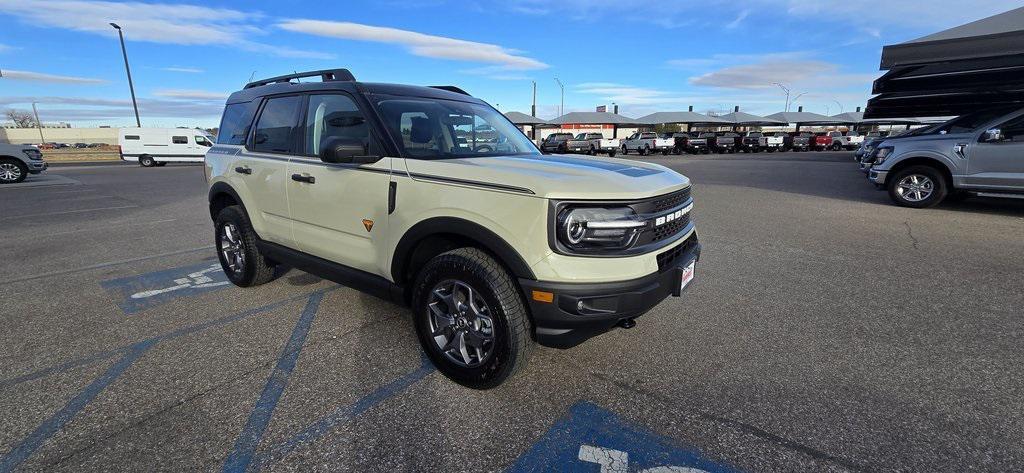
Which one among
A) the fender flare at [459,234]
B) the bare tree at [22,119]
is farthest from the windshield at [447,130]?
the bare tree at [22,119]

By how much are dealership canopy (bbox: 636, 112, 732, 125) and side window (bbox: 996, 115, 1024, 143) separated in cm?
4480

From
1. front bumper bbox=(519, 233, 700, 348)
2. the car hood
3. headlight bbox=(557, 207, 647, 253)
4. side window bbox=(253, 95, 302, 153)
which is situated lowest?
front bumper bbox=(519, 233, 700, 348)

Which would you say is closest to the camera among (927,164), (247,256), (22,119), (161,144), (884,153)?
(247,256)

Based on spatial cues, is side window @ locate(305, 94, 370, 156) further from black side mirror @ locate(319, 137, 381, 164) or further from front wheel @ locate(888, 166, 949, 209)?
front wheel @ locate(888, 166, 949, 209)

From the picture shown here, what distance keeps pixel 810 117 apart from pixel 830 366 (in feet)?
204

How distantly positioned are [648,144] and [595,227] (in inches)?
1358

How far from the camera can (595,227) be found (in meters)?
2.35

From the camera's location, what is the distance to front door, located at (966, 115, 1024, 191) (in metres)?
7.29

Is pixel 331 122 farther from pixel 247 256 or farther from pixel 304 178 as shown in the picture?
pixel 247 256

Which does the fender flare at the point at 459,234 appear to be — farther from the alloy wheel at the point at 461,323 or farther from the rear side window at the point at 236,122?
the rear side window at the point at 236,122

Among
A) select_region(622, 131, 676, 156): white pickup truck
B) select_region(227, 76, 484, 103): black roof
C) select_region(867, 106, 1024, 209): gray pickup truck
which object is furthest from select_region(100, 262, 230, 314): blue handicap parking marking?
select_region(622, 131, 676, 156): white pickup truck

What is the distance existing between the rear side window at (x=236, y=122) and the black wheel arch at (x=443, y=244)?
2311 millimetres

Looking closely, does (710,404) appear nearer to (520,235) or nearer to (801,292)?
(520,235)

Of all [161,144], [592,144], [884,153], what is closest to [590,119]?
[592,144]
